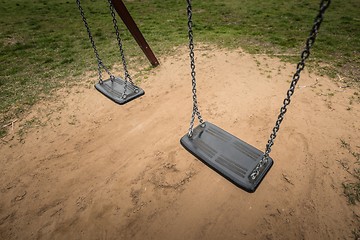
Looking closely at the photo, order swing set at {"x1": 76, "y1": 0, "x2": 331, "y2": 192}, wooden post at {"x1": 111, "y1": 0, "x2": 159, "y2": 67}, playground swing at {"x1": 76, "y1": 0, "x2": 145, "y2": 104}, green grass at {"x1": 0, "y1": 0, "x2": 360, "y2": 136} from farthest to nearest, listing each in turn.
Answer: green grass at {"x1": 0, "y1": 0, "x2": 360, "y2": 136}
wooden post at {"x1": 111, "y1": 0, "x2": 159, "y2": 67}
playground swing at {"x1": 76, "y1": 0, "x2": 145, "y2": 104}
swing set at {"x1": 76, "y1": 0, "x2": 331, "y2": 192}

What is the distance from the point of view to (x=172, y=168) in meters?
3.19

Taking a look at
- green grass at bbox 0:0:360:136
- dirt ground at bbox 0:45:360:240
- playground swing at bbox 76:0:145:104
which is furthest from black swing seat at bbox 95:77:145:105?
green grass at bbox 0:0:360:136

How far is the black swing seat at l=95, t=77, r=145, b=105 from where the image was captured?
4025 mm

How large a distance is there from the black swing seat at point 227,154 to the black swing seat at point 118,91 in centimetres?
149

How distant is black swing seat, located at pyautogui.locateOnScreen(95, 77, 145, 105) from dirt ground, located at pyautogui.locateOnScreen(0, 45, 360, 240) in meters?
0.34

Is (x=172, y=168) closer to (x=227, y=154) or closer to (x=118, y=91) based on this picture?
(x=227, y=154)

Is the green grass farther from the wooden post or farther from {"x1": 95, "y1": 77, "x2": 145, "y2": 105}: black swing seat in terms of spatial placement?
{"x1": 95, "y1": 77, "x2": 145, "y2": 105}: black swing seat

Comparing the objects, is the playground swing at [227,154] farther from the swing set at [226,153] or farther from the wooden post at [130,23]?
the wooden post at [130,23]

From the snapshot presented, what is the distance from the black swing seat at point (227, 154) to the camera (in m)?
2.64

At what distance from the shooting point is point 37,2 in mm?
13508

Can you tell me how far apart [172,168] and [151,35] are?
6064mm

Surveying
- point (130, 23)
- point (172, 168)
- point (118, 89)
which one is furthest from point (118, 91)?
point (172, 168)

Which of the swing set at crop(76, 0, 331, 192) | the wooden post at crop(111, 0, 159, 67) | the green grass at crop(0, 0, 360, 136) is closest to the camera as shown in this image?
the swing set at crop(76, 0, 331, 192)

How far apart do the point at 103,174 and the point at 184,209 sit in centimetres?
128
